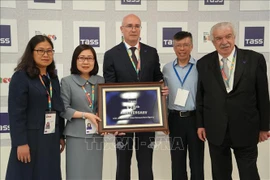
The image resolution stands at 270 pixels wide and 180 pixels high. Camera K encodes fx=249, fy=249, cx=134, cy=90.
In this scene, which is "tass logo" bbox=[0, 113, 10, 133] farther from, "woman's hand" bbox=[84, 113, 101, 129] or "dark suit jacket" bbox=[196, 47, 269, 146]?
"dark suit jacket" bbox=[196, 47, 269, 146]

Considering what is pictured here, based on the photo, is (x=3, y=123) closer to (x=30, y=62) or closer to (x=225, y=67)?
(x=30, y=62)

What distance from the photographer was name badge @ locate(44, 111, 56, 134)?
1.82 metres

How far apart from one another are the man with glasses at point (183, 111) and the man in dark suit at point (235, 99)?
18cm

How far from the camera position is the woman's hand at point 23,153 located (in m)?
1.74

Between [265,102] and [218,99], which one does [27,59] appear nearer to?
[218,99]

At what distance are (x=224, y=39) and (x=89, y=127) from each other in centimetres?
125

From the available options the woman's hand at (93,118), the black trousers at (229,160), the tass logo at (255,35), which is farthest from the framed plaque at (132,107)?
the tass logo at (255,35)

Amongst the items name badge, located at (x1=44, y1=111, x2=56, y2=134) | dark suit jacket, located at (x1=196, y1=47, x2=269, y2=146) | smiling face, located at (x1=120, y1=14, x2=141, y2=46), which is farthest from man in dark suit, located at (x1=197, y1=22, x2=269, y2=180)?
name badge, located at (x1=44, y1=111, x2=56, y2=134)

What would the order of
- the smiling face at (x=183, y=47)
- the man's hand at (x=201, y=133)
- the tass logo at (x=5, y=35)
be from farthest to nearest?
the tass logo at (x=5, y=35), the smiling face at (x=183, y=47), the man's hand at (x=201, y=133)

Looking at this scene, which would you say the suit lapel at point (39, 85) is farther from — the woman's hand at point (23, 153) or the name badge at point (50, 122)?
the woman's hand at point (23, 153)

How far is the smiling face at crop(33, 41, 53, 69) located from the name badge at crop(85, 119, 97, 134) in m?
0.53

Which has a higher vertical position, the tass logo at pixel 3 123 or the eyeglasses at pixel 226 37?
the eyeglasses at pixel 226 37

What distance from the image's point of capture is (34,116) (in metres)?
1.79

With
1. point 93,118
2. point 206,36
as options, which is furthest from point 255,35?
point 93,118
